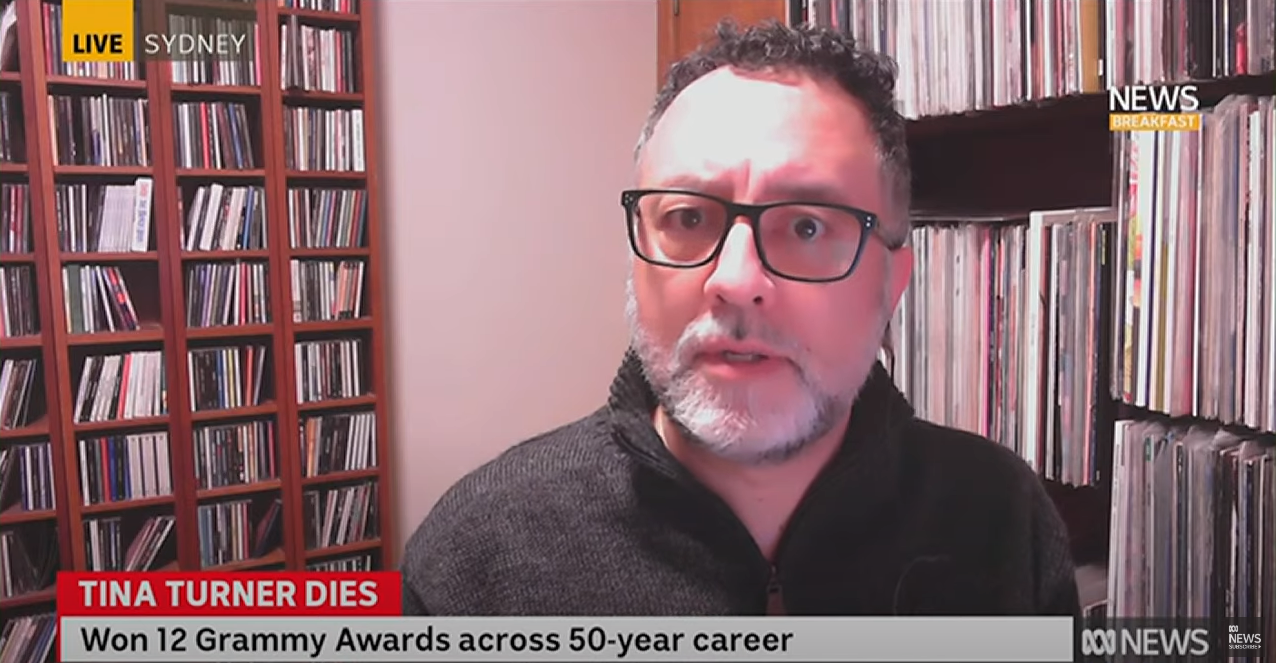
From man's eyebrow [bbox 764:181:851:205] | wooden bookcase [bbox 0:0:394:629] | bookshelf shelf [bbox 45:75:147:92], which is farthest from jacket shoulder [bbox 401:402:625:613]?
bookshelf shelf [bbox 45:75:147:92]

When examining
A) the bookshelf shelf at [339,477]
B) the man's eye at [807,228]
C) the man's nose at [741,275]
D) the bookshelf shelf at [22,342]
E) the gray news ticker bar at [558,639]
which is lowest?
the bookshelf shelf at [339,477]

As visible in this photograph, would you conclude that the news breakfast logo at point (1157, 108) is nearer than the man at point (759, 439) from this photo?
No

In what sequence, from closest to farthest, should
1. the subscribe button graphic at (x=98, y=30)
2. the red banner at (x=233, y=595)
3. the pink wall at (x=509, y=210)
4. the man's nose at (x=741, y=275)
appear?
the man's nose at (x=741, y=275) < the red banner at (x=233, y=595) < the subscribe button graphic at (x=98, y=30) < the pink wall at (x=509, y=210)

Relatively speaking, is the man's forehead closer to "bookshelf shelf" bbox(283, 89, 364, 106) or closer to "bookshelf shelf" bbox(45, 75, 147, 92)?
"bookshelf shelf" bbox(283, 89, 364, 106)

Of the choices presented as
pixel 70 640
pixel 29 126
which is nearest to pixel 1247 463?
pixel 70 640

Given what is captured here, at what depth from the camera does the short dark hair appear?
1.93 feet

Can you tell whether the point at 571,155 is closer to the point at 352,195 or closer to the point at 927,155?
the point at 352,195

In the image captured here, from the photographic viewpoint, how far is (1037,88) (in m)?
0.83

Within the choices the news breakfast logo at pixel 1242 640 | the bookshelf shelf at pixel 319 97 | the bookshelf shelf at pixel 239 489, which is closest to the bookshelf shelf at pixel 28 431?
the bookshelf shelf at pixel 239 489

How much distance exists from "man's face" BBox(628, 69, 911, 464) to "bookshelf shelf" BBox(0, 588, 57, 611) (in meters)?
1.16

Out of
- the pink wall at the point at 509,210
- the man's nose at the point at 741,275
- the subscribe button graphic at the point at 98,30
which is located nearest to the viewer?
the man's nose at the point at 741,275

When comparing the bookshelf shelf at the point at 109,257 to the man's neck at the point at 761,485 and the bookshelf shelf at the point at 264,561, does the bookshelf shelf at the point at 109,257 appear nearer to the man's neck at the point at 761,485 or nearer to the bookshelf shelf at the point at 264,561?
the bookshelf shelf at the point at 264,561

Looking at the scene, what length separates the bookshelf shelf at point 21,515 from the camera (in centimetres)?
117

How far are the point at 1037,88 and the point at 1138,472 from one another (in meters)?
0.39
